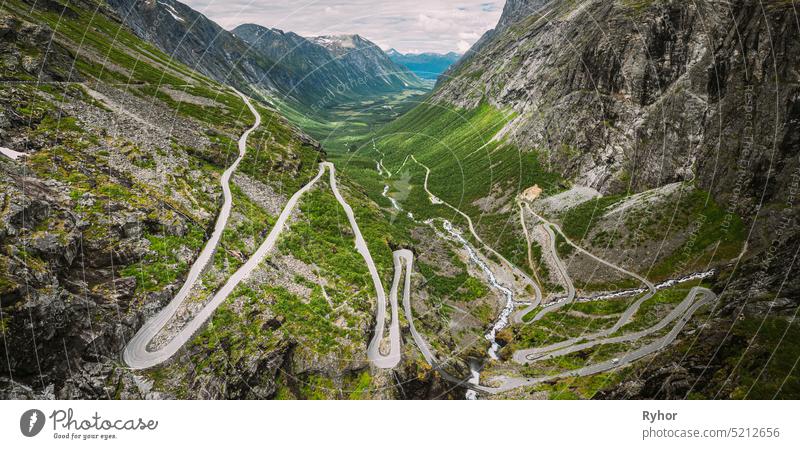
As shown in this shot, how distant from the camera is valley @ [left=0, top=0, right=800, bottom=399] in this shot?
3475 centimetres

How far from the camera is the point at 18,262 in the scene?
1273 inches

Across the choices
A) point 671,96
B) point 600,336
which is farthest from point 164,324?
point 671,96

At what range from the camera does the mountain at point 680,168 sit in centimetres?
3897

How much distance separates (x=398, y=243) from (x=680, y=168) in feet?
196

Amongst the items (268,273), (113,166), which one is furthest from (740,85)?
(113,166)

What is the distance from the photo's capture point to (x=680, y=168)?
83.0 meters

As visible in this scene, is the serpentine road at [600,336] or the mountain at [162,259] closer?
the mountain at [162,259]
